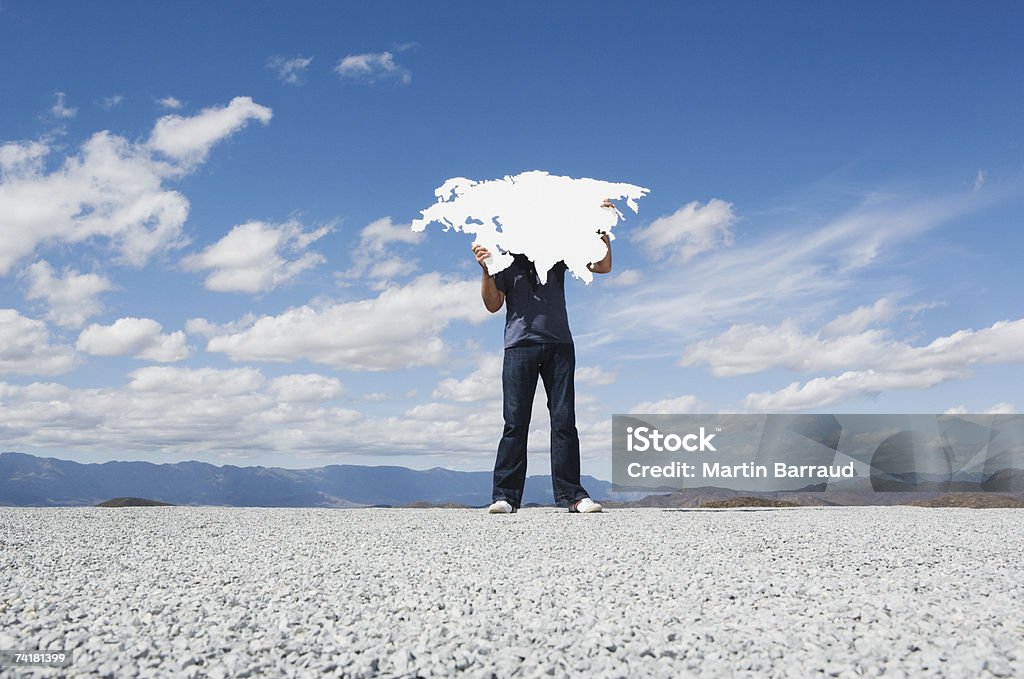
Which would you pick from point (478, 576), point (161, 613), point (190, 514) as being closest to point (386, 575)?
point (478, 576)

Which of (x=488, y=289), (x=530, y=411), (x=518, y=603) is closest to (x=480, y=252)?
(x=488, y=289)

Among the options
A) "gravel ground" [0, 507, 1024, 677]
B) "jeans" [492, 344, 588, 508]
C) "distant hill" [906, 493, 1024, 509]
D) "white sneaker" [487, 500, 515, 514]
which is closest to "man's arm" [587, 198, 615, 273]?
"jeans" [492, 344, 588, 508]

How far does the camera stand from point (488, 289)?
6.68 m

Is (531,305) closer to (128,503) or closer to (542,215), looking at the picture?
(542,215)

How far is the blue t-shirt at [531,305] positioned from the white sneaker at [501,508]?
51.9 inches

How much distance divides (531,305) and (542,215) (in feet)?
2.55

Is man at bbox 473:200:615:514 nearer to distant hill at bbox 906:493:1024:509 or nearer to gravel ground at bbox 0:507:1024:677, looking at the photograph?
gravel ground at bbox 0:507:1024:677

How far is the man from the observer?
6629 millimetres

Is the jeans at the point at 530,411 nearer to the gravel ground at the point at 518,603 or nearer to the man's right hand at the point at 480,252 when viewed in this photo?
the man's right hand at the point at 480,252

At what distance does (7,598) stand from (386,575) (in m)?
1.42

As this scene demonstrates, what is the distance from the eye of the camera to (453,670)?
7.16 feet

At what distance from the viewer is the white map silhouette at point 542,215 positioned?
20.9 feet

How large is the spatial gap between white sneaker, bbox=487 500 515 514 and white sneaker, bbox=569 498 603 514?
55cm

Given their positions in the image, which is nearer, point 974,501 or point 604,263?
point 604,263
